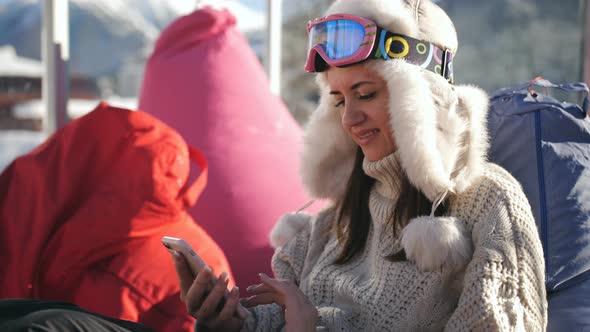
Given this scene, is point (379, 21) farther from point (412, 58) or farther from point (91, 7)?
point (91, 7)

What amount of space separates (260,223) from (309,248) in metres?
0.59

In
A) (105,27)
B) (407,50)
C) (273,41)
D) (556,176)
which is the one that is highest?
(105,27)

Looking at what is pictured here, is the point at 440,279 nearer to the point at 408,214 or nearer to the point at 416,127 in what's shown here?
the point at 408,214

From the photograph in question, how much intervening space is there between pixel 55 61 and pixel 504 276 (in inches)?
82.2

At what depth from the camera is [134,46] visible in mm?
3818

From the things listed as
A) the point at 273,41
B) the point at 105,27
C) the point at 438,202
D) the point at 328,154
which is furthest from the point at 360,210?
the point at 105,27

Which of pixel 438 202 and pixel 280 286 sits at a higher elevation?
pixel 438 202

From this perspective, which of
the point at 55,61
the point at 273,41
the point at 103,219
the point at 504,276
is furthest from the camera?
the point at 273,41

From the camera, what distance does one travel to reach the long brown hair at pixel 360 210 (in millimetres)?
1411

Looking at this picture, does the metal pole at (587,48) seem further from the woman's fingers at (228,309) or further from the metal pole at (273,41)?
the woman's fingers at (228,309)

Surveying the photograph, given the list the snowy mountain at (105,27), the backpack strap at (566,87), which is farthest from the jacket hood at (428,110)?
the snowy mountain at (105,27)

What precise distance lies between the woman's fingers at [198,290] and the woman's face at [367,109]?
389mm

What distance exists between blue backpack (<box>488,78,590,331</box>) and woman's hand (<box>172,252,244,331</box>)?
0.61 metres

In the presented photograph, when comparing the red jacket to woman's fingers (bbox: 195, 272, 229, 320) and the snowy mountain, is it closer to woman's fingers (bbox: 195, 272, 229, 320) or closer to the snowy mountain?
woman's fingers (bbox: 195, 272, 229, 320)
